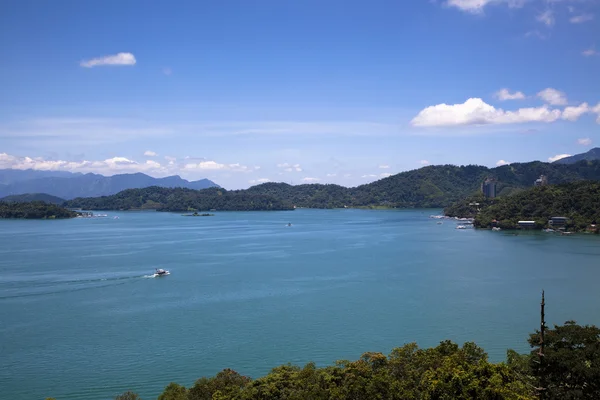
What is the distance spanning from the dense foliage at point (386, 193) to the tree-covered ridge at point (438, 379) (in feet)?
384

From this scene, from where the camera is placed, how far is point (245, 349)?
16984 millimetres

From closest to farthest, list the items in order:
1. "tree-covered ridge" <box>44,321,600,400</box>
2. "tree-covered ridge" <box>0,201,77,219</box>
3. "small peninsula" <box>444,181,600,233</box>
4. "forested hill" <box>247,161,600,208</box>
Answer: "tree-covered ridge" <box>44,321,600,400</box>, "small peninsula" <box>444,181,600,233</box>, "tree-covered ridge" <box>0,201,77,219</box>, "forested hill" <box>247,161,600,208</box>

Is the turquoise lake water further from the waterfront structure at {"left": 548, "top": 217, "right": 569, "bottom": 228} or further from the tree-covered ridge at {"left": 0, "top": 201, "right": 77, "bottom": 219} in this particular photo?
the tree-covered ridge at {"left": 0, "top": 201, "right": 77, "bottom": 219}

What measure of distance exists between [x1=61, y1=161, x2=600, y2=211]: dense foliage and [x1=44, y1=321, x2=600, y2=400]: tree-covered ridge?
117 meters

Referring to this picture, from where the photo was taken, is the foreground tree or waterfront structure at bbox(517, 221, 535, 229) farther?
waterfront structure at bbox(517, 221, 535, 229)

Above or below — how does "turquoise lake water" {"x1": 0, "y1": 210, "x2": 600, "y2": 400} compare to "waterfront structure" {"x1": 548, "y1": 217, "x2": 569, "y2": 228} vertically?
below

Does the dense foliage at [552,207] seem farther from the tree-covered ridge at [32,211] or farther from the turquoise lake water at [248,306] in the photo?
the tree-covered ridge at [32,211]

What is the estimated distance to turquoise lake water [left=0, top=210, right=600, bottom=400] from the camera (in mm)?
15914

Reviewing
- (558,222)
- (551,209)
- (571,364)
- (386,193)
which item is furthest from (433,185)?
(571,364)

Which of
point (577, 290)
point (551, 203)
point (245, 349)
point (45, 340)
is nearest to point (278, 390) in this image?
point (245, 349)

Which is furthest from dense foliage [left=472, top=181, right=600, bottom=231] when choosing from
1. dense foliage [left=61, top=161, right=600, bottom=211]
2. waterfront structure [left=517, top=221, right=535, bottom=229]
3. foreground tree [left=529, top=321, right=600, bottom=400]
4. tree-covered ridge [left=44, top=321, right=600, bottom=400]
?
dense foliage [left=61, top=161, right=600, bottom=211]

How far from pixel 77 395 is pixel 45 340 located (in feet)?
18.6

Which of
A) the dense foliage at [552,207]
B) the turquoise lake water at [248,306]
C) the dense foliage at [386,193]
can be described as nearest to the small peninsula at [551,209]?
the dense foliage at [552,207]

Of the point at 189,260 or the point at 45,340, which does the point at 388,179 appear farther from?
the point at 45,340
